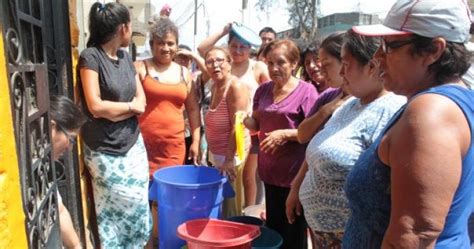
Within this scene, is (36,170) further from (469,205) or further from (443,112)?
(469,205)

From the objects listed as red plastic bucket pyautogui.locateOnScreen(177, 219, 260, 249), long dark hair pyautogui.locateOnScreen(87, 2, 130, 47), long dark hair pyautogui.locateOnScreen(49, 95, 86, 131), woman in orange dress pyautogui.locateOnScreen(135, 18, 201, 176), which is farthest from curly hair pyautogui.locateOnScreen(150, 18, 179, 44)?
long dark hair pyautogui.locateOnScreen(49, 95, 86, 131)

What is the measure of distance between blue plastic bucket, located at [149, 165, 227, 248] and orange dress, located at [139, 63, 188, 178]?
257mm

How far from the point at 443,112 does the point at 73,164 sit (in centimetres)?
203

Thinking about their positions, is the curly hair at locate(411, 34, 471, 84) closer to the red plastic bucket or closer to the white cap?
the white cap

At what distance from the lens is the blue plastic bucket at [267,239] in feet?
9.29

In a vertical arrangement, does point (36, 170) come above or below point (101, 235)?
above

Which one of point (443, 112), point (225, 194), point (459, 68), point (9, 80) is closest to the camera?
point (9, 80)

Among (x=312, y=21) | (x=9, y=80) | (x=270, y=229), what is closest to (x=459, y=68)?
(x=9, y=80)

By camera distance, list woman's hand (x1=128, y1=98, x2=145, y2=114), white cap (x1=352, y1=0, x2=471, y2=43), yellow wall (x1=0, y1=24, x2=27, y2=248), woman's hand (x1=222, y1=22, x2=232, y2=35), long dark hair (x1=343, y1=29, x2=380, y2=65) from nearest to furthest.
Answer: yellow wall (x1=0, y1=24, x2=27, y2=248), white cap (x1=352, y1=0, x2=471, y2=43), long dark hair (x1=343, y1=29, x2=380, y2=65), woman's hand (x1=128, y1=98, x2=145, y2=114), woman's hand (x1=222, y1=22, x2=232, y2=35)

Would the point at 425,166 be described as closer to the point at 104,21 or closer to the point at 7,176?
the point at 7,176

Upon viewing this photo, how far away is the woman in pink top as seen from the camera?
136 inches

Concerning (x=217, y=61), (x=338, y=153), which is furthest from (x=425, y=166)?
(x=217, y=61)

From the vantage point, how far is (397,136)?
1.23 m

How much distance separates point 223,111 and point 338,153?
1778 millimetres
